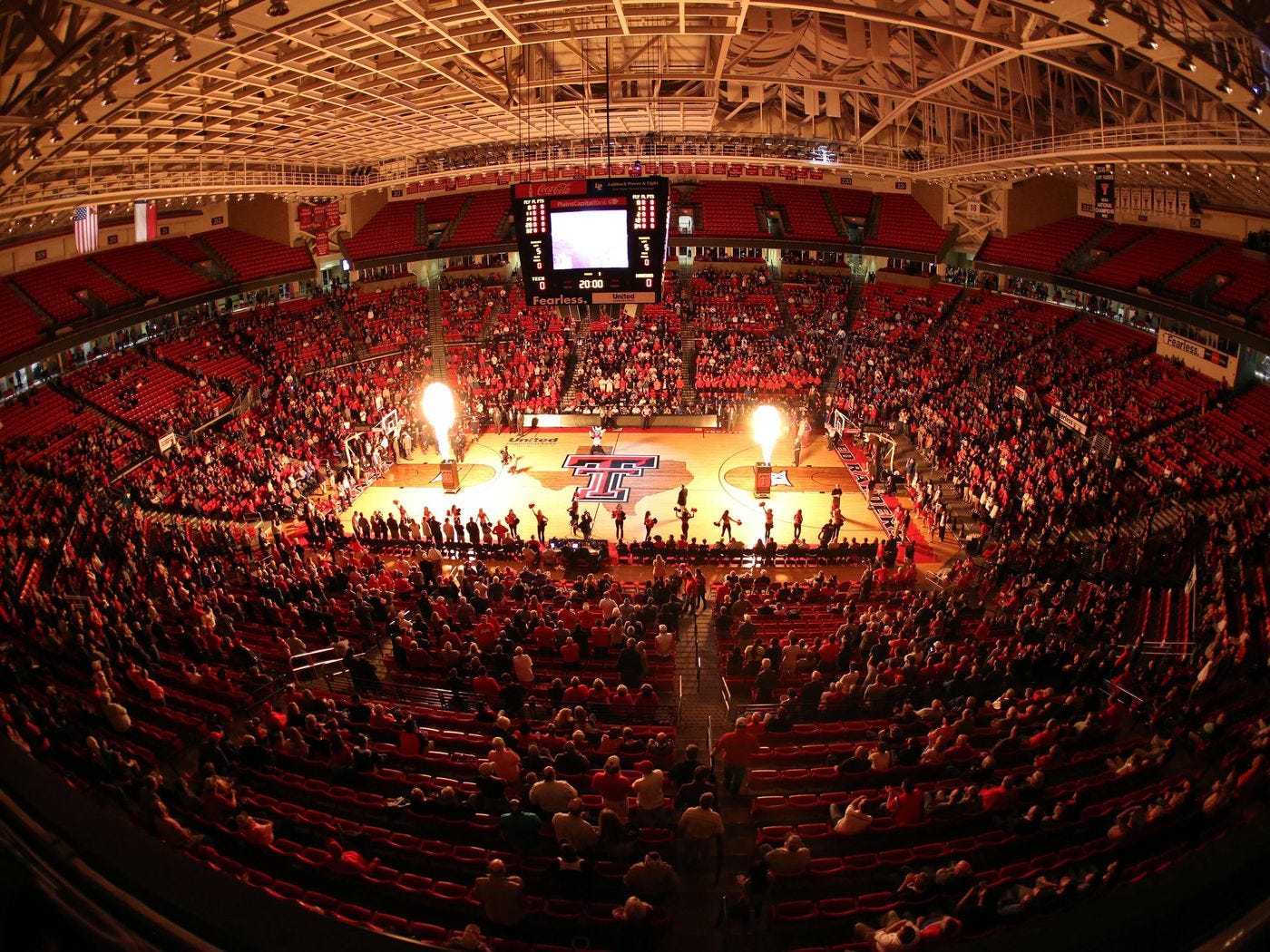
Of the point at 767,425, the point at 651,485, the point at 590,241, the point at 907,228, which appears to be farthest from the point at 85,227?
the point at 907,228

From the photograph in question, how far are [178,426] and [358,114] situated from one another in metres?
13.1

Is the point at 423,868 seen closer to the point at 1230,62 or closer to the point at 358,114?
the point at 1230,62

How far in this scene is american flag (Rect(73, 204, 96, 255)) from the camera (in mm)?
26094

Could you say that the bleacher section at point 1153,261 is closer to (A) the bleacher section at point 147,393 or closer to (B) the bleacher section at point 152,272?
(A) the bleacher section at point 147,393

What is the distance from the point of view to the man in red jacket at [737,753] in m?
10.5

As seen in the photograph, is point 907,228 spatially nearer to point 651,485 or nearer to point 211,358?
point 651,485

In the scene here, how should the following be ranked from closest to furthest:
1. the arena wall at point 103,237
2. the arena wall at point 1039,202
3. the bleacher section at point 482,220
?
the arena wall at point 103,237, the arena wall at point 1039,202, the bleacher section at point 482,220

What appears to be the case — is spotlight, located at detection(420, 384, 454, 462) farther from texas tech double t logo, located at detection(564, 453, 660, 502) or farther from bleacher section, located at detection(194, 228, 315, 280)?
bleacher section, located at detection(194, 228, 315, 280)

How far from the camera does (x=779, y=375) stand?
35.7 metres

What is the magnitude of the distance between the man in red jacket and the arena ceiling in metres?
9.67

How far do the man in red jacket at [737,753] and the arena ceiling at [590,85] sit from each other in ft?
31.7

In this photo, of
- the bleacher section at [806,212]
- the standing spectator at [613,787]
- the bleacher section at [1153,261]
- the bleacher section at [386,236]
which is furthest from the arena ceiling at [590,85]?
the standing spectator at [613,787]

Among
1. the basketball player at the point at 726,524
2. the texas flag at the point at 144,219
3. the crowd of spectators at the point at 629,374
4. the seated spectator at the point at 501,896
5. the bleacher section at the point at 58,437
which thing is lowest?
the seated spectator at the point at 501,896

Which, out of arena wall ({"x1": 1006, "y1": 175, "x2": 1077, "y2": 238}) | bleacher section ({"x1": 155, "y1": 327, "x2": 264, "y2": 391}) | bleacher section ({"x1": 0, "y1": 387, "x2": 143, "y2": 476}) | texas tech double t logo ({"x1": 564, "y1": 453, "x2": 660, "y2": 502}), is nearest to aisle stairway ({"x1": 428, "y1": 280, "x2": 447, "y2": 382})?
bleacher section ({"x1": 155, "y1": 327, "x2": 264, "y2": 391})
